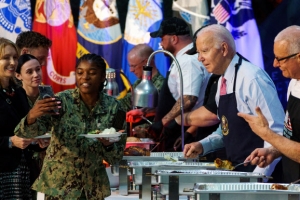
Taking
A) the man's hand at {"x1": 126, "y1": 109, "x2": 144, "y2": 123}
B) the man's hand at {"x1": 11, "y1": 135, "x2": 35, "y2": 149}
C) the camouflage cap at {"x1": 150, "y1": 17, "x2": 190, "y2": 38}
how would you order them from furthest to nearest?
the camouflage cap at {"x1": 150, "y1": 17, "x2": 190, "y2": 38} < the man's hand at {"x1": 126, "y1": 109, "x2": 144, "y2": 123} < the man's hand at {"x1": 11, "y1": 135, "x2": 35, "y2": 149}

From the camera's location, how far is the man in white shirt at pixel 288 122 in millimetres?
3924

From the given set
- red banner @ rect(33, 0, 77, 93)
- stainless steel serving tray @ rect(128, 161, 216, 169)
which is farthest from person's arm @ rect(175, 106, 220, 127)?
red banner @ rect(33, 0, 77, 93)

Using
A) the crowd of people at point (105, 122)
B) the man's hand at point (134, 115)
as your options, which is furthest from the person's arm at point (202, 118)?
the man's hand at point (134, 115)

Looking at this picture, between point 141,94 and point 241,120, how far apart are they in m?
1.26

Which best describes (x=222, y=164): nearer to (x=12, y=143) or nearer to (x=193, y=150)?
(x=193, y=150)

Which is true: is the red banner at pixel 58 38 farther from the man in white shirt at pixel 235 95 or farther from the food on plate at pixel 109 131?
the food on plate at pixel 109 131

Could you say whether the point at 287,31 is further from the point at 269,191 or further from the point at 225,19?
the point at 225,19

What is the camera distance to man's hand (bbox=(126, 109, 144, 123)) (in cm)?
670

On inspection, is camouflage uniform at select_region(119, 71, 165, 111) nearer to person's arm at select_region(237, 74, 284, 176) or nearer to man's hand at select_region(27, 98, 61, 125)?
person's arm at select_region(237, 74, 284, 176)

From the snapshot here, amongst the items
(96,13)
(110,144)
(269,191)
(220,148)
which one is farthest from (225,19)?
(269,191)

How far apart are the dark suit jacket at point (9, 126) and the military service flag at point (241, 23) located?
2.64 m

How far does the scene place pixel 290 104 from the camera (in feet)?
13.9

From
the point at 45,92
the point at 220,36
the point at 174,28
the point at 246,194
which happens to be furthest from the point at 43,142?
the point at 174,28

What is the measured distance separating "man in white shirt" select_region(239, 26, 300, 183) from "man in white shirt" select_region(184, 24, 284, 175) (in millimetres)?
294
